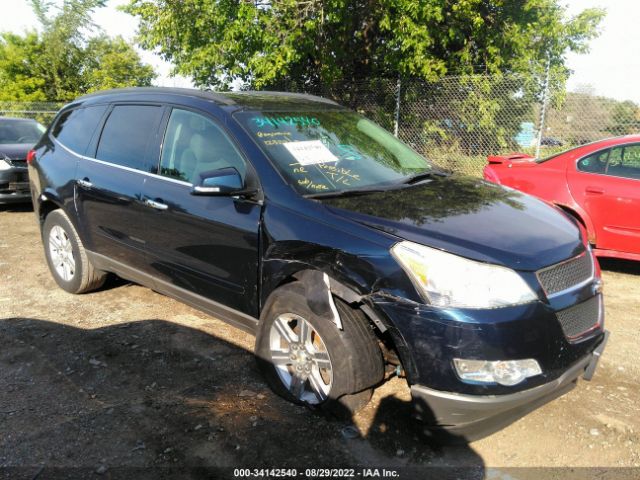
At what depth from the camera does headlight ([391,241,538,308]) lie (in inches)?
96.6

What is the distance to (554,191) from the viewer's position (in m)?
5.70

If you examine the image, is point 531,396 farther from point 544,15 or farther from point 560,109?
point 544,15

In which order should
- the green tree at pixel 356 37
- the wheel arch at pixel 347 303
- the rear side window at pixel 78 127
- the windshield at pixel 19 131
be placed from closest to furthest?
the wheel arch at pixel 347 303, the rear side window at pixel 78 127, the windshield at pixel 19 131, the green tree at pixel 356 37

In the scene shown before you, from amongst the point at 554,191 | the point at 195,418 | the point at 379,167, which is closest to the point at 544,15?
the point at 554,191

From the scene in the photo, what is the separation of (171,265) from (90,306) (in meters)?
1.43

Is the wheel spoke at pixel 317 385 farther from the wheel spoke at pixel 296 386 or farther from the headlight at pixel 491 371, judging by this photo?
the headlight at pixel 491 371

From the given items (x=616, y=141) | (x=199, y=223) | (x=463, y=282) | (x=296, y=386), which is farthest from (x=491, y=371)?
(x=616, y=141)

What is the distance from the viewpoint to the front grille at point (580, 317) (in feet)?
8.59

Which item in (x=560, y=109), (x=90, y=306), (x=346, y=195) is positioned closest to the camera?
(x=346, y=195)

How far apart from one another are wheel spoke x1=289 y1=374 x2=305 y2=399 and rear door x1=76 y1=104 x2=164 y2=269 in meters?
1.61

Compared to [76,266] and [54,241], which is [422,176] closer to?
[76,266]

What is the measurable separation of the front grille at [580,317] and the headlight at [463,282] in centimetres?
25

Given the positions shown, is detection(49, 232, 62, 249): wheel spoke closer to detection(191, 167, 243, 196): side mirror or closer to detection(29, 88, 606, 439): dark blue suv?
detection(29, 88, 606, 439): dark blue suv

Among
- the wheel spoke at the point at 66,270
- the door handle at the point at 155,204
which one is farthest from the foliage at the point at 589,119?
the wheel spoke at the point at 66,270
